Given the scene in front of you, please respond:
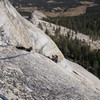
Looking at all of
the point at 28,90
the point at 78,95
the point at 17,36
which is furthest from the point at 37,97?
the point at 17,36

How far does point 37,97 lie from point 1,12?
1694cm

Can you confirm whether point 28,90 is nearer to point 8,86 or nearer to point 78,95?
point 8,86

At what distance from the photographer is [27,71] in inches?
1126

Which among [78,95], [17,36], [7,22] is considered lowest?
[78,95]

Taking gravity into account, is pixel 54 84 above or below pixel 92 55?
above

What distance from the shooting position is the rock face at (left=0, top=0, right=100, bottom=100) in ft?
80.9

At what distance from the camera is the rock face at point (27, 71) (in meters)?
24.7

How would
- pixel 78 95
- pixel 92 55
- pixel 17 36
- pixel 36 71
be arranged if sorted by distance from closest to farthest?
pixel 78 95
pixel 36 71
pixel 17 36
pixel 92 55

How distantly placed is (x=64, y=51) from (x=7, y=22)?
306 feet

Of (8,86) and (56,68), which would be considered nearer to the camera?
(8,86)

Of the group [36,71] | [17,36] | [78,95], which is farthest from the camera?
[17,36]

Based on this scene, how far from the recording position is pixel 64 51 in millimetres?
128000

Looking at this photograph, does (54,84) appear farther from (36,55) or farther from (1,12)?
(1,12)

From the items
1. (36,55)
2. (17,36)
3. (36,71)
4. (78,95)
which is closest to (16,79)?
(36,71)
